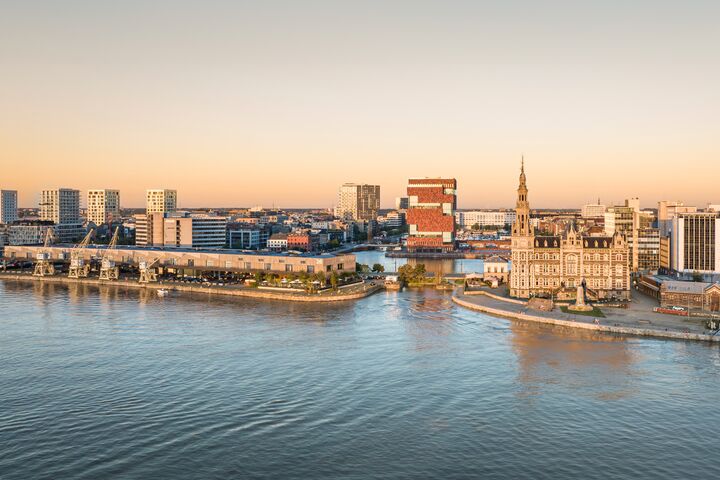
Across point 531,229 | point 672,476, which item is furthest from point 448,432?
point 531,229

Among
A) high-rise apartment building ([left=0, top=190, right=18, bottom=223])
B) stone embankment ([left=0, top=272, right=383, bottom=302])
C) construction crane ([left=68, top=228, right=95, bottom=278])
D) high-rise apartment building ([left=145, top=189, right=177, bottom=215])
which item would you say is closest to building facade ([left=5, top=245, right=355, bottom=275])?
construction crane ([left=68, top=228, right=95, bottom=278])

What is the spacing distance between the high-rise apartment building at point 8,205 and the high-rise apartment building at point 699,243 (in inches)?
5101

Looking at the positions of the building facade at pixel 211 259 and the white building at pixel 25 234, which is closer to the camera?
the building facade at pixel 211 259

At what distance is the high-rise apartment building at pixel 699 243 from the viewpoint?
55.6 m

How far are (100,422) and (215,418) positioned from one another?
3504 mm

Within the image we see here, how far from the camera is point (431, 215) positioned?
104 metres

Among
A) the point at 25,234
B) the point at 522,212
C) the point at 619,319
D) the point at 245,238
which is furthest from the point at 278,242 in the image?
the point at 619,319

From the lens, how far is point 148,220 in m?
98.5

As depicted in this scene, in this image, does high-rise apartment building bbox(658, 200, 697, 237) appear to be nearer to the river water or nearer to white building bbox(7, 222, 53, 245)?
the river water

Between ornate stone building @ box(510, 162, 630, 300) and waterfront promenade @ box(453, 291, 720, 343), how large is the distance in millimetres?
2100

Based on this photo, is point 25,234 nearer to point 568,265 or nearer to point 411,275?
point 411,275

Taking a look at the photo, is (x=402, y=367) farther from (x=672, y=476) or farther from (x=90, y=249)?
(x=90, y=249)

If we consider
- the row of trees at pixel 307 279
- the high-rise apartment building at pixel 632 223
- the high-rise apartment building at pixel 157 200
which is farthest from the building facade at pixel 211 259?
the high-rise apartment building at pixel 157 200

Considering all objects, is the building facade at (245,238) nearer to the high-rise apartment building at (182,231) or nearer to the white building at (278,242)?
the white building at (278,242)
